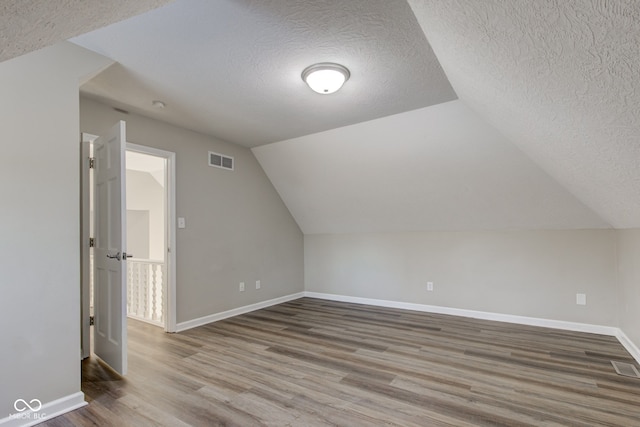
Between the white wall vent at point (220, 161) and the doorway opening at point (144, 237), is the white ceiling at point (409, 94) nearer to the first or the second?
the white wall vent at point (220, 161)

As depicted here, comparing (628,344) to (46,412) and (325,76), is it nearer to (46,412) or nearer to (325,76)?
(325,76)

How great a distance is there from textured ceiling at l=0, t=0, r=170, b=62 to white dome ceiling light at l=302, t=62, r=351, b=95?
57.1 inches

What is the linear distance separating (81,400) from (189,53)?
2.38m

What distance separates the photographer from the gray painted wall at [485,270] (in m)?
3.47

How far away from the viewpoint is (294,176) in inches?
180

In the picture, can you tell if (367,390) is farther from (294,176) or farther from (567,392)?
(294,176)

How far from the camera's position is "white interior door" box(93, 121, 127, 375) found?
236cm

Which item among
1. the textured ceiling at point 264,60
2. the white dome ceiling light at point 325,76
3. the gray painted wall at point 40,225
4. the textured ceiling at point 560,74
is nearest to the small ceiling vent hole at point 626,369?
the textured ceiling at point 560,74

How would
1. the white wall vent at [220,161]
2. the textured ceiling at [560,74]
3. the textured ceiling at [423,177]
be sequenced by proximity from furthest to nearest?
the white wall vent at [220,161]
the textured ceiling at [423,177]
the textured ceiling at [560,74]

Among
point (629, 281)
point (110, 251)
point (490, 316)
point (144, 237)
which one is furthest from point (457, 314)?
point (144, 237)

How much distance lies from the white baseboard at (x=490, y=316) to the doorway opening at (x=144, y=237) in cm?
253

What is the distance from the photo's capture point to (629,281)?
2924mm

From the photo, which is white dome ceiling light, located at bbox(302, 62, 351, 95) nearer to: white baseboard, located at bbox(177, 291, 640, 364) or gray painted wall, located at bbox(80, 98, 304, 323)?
gray painted wall, located at bbox(80, 98, 304, 323)

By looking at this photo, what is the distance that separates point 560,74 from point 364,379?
2.19 meters
